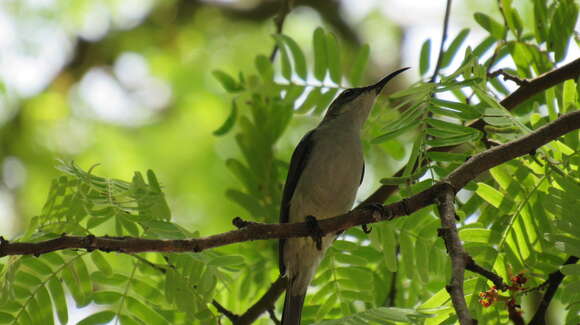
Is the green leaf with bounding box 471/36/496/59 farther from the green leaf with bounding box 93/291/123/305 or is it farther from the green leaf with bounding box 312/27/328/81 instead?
the green leaf with bounding box 93/291/123/305

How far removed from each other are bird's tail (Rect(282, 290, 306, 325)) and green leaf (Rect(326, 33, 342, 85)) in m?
1.65

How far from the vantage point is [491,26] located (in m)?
4.71

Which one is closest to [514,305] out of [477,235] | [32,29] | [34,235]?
[477,235]

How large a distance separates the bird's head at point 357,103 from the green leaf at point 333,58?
41cm

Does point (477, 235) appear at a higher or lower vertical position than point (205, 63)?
lower

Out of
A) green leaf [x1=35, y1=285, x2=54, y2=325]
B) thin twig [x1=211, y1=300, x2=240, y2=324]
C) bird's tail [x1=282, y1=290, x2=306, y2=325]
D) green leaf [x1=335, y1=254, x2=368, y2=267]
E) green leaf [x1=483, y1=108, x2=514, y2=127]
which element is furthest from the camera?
bird's tail [x1=282, y1=290, x2=306, y2=325]

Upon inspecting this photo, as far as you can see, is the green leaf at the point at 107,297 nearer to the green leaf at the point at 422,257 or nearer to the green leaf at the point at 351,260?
the green leaf at the point at 351,260

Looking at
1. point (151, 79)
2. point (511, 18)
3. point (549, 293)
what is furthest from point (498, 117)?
point (151, 79)

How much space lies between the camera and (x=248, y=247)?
4.85 metres

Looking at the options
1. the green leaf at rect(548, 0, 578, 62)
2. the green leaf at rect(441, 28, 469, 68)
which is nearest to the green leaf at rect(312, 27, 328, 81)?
the green leaf at rect(441, 28, 469, 68)

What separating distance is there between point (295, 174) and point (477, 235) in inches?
73.9

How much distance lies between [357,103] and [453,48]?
0.97 meters

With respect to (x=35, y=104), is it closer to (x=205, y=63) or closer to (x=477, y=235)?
(x=205, y=63)

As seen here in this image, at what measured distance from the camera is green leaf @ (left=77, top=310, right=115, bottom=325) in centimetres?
362
